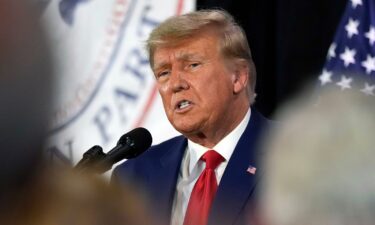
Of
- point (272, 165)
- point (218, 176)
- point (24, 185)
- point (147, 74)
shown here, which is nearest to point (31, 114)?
point (24, 185)

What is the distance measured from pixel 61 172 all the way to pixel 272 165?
0.14 metres

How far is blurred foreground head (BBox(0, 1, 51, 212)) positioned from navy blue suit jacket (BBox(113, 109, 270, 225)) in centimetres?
126

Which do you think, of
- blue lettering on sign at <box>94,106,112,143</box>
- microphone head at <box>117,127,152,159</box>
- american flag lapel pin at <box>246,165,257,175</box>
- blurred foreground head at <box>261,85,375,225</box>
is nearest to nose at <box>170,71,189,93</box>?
american flag lapel pin at <box>246,165,257,175</box>

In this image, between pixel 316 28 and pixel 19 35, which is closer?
pixel 19 35

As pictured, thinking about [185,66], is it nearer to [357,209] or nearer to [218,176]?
[218,176]

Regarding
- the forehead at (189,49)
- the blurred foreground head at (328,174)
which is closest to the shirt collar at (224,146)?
the forehead at (189,49)

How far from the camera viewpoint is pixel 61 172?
0.53m

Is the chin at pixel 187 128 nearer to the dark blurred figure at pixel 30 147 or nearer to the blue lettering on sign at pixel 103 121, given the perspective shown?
the blue lettering on sign at pixel 103 121

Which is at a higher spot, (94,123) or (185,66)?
(185,66)

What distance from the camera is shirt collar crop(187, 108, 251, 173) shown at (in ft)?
6.74

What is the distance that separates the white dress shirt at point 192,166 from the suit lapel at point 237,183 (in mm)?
39

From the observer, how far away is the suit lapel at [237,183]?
1877 millimetres

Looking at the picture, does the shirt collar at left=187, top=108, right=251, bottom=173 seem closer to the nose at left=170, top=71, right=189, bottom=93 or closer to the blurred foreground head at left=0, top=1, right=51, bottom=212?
the nose at left=170, top=71, right=189, bottom=93

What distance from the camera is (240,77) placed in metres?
2.20
